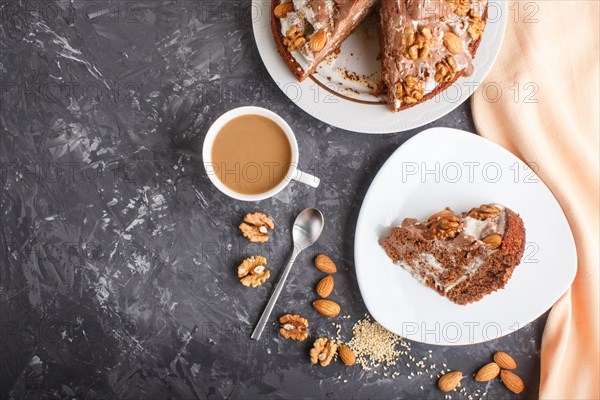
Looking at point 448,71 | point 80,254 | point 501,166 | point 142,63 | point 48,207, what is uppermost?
point 448,71

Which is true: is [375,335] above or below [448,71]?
below

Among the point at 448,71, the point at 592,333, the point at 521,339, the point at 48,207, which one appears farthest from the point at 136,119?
the point at 592,333

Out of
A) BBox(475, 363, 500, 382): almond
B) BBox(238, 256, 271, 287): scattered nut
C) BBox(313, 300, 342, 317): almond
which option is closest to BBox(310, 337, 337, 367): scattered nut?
BBox(313, 300, 342, 317): almond

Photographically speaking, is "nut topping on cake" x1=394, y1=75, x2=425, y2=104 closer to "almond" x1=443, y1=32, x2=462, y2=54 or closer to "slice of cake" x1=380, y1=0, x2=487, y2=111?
"slice of cake" x1=380, y1=0, x2=487, y2=111

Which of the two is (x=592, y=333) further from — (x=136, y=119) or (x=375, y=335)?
(x=136, y=119)

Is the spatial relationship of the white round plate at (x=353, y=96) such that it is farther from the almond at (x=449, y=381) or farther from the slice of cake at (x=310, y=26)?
the almond at (x=449, y=381)
